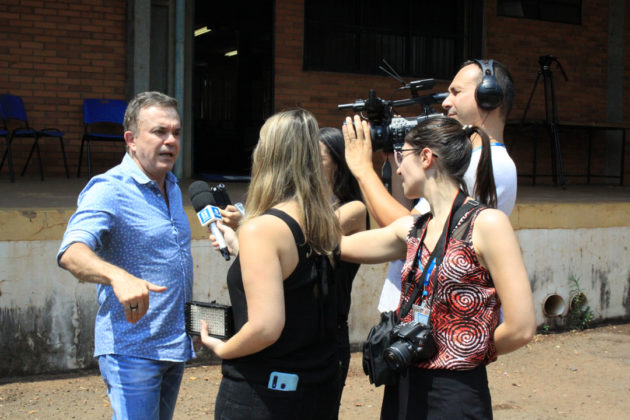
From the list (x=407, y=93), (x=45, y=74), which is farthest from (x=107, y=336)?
(x=407, y=93)

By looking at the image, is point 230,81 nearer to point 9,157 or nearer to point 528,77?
point 528,77

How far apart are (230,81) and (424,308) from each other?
38.1 ft

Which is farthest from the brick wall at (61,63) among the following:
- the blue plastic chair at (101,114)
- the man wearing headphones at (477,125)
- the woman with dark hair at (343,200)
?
the man wearing headphones at (477,125)

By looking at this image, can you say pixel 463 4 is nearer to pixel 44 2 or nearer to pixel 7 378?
pixel 44 2

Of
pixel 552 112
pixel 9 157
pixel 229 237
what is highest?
pixel 552 112

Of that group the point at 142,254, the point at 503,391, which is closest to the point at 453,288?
the point at 142,254

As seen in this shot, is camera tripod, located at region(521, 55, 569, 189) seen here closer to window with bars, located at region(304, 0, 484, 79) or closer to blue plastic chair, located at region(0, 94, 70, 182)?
window with bars, located at region(304, 0, 484, 79)

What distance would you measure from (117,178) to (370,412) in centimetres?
300

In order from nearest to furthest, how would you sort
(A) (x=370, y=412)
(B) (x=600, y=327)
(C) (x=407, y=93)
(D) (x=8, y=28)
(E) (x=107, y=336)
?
(E) (x=107, y=336), (A) (x=370, y=412), (B) (x=600, y=327), (D) (x=8, y=28), (C) (x=407, y=93)

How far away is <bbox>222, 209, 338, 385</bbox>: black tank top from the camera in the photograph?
233 centimetres

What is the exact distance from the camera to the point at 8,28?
8773 millimetres

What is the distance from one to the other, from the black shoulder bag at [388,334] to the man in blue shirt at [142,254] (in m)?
0.86

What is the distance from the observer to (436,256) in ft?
7.23

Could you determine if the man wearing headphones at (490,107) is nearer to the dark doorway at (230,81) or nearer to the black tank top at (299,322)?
the black tank top at (299,322)
